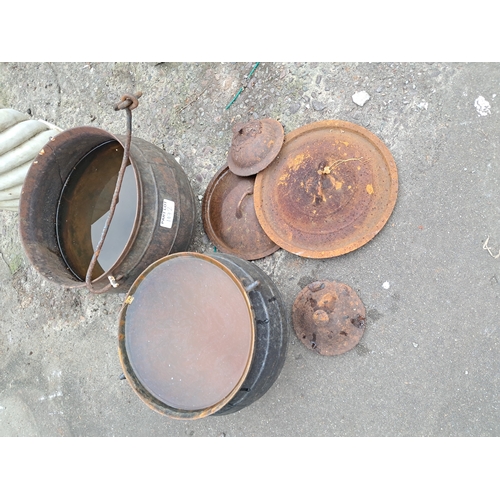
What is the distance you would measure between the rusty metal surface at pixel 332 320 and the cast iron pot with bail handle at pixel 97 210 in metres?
1.03

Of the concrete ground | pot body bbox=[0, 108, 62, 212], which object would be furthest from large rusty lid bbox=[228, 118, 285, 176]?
pot body bbox=[0, 108, 62, 212]

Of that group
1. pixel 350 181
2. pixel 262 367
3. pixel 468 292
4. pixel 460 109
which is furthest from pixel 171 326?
pixel 460 109

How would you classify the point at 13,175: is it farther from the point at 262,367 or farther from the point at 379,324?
the point at 379,324

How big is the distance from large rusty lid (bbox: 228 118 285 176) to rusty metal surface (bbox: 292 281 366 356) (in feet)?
3.26

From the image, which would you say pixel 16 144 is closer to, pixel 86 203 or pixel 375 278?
pixel 86 203

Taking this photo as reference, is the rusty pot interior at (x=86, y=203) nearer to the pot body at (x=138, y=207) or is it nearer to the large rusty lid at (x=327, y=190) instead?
the pot body at (x=138, y=207)

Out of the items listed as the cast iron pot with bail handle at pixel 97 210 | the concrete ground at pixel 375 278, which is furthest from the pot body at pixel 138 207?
the concrete ground at pixel 375 278

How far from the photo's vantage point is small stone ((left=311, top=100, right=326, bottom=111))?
302 cm

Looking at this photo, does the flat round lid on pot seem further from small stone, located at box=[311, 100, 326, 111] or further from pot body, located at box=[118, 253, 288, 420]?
small stone, located at box=[311, 100, 326, 111]

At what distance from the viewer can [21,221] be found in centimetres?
261

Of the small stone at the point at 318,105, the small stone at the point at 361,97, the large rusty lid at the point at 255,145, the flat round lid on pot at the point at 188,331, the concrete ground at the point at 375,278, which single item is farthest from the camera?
the small stone at the point at 318,105

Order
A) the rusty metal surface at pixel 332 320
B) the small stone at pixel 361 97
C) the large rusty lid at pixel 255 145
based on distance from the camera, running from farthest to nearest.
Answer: the small stone at pixel 361 97
the large rusty lid at pixel 255 145
the rusty metal surface at pixel 332 320

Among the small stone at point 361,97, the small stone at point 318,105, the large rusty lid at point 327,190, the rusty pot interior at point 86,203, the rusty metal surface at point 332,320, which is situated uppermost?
the small stone at point 361,97

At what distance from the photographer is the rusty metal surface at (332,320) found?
2.67m
